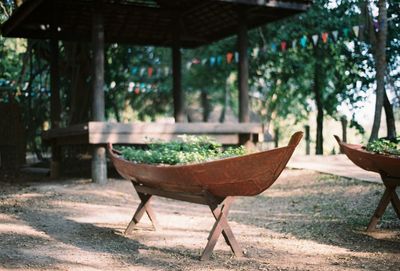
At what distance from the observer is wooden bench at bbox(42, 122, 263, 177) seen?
8570 millimetres

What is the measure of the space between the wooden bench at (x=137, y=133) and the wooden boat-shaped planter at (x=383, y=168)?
381 centimetres

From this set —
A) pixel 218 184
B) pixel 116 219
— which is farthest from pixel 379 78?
pixel 218 184

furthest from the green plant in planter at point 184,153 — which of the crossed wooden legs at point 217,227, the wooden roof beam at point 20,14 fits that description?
the wooden roof beam at point 20,14

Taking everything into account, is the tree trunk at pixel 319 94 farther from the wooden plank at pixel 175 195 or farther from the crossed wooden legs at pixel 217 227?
the crossed wooden legs at pixel 217 227

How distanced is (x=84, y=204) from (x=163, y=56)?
13.0 meters

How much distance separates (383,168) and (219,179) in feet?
6.66

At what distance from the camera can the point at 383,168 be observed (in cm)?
493

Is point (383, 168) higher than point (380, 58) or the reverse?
the reverse

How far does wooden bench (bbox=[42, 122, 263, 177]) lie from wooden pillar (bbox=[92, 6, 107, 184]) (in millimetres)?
286

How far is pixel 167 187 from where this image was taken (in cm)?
457

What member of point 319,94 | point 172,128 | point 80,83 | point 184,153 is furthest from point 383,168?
point 319,94

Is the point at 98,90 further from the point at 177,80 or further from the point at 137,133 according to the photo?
the point at 177,80

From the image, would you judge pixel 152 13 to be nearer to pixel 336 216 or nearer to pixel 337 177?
pixel 337 177

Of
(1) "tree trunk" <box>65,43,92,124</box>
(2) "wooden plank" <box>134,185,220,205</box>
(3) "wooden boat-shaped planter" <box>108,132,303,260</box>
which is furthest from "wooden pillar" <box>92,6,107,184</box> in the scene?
(1) "tree trunk" <box>65,43,92,124</box>
